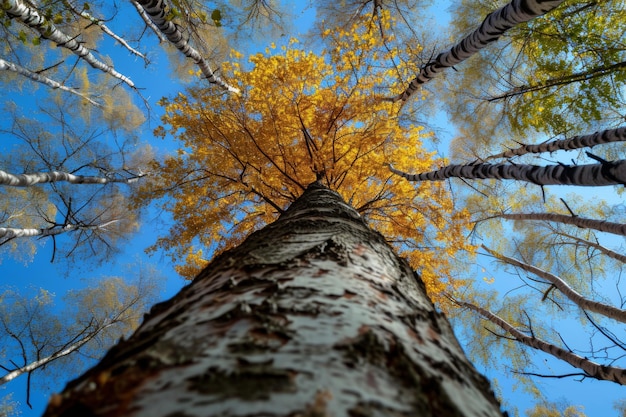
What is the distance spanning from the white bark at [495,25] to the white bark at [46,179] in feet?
28.0

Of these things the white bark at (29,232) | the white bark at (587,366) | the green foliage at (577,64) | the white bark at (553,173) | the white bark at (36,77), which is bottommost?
the white bark at (587,366)

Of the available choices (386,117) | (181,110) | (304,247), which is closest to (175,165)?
(181,110)

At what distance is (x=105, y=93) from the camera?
12.8 m

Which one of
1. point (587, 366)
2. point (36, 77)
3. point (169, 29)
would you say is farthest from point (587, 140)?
point (36, 77)

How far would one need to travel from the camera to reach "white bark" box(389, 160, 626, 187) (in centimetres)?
332

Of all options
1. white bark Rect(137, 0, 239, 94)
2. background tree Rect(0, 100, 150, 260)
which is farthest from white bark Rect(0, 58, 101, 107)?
white bark Rect(137, 0, 239, 94)

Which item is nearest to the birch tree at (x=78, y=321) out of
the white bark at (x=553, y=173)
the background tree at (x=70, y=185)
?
the background tree at (x=70, y=185)

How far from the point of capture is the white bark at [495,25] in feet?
11.5

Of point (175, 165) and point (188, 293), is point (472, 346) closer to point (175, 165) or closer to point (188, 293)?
point (175, 165)

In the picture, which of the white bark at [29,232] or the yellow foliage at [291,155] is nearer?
the yellow foliage at [291,155]

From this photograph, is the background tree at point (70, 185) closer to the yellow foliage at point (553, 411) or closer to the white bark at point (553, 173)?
the white bark at point (553, 173)

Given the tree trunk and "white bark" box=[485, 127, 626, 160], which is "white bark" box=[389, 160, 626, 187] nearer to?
"white bark" box=[485, 127, 626, 160]

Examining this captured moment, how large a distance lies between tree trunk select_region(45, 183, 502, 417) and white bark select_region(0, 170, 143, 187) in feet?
26.2

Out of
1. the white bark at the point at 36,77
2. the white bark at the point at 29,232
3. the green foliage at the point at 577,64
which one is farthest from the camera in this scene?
the white bark at the point at 36,77
